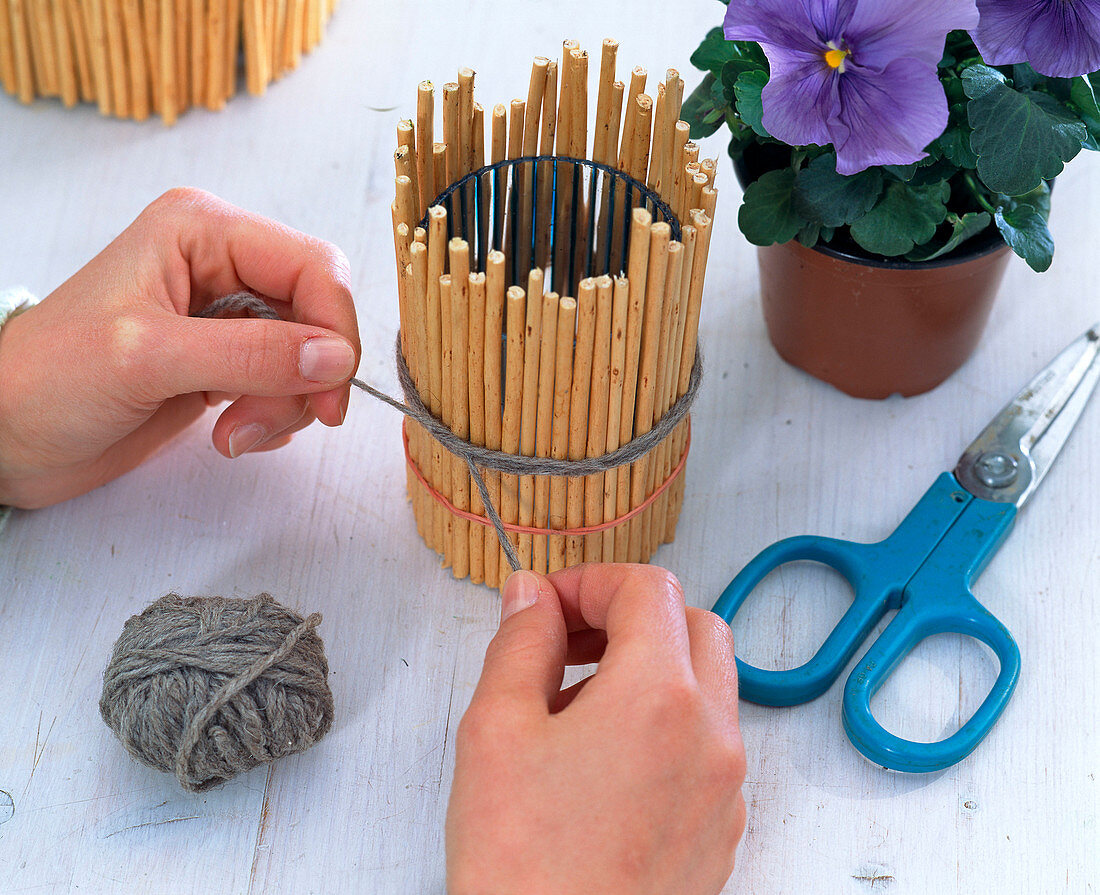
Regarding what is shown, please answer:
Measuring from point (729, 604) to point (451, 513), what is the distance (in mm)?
170

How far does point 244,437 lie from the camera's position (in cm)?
69

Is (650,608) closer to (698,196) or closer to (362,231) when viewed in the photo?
(698,196)

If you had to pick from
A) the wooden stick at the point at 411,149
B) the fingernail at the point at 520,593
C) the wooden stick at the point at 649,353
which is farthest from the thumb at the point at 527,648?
the wooden stick at the point at 411,149

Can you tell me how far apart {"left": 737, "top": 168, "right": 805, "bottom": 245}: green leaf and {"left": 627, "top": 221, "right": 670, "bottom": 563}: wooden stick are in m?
0.13

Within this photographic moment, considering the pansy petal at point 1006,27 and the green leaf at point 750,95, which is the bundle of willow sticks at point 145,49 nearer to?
the green leaf at point 750,95

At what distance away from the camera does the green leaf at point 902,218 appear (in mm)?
645

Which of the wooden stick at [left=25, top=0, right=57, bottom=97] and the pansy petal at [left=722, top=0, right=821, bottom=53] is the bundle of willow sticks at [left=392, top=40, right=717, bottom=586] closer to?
the pansy petal at [left=722, top=0, right=821, bottom=53]

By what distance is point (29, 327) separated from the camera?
673 mm

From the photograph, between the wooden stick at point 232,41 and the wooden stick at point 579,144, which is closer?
the wooden stick at point 579,144

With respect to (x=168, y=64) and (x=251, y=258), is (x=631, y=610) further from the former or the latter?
(x=168, y=64)

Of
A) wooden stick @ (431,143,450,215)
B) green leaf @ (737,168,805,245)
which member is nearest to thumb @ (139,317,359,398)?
wooden stick @ (431,143,450,215)

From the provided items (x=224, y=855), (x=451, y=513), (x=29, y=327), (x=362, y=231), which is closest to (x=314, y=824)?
(x=224, y=855)

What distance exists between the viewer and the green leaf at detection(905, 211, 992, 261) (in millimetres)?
664

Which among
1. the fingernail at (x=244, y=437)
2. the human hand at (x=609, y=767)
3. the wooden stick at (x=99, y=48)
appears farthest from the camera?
the wooden stick at (x=99, y=48)
